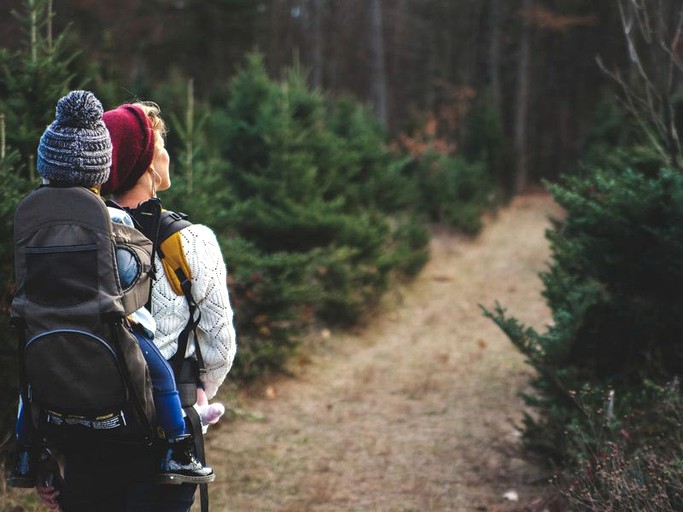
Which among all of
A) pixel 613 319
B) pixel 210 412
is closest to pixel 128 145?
pixel 210 412

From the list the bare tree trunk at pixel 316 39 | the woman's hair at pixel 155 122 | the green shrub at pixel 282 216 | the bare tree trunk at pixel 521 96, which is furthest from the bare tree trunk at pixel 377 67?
the woman's hair at pixel 155 122

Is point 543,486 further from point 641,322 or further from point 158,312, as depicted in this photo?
point 158,312

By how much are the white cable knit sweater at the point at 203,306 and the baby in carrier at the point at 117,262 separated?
3.6 inches

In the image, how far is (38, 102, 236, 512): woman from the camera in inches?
93.7

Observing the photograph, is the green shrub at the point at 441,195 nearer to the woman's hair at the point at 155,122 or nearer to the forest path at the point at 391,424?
the forest path at the point at 391,424

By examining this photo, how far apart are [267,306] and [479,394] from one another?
7.74 feet

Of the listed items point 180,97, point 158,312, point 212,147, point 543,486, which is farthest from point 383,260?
point 158,312

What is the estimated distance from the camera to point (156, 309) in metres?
2.50

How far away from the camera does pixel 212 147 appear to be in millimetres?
8812

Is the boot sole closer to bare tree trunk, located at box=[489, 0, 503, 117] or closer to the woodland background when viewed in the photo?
the woodland background

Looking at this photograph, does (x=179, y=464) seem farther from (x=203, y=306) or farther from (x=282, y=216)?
(x=282, y=216)

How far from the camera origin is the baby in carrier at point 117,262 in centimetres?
220

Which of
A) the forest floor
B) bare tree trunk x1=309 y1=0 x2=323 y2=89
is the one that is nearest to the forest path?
the forest floor

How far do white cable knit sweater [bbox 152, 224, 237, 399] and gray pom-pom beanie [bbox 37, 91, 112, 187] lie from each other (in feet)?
1.34
